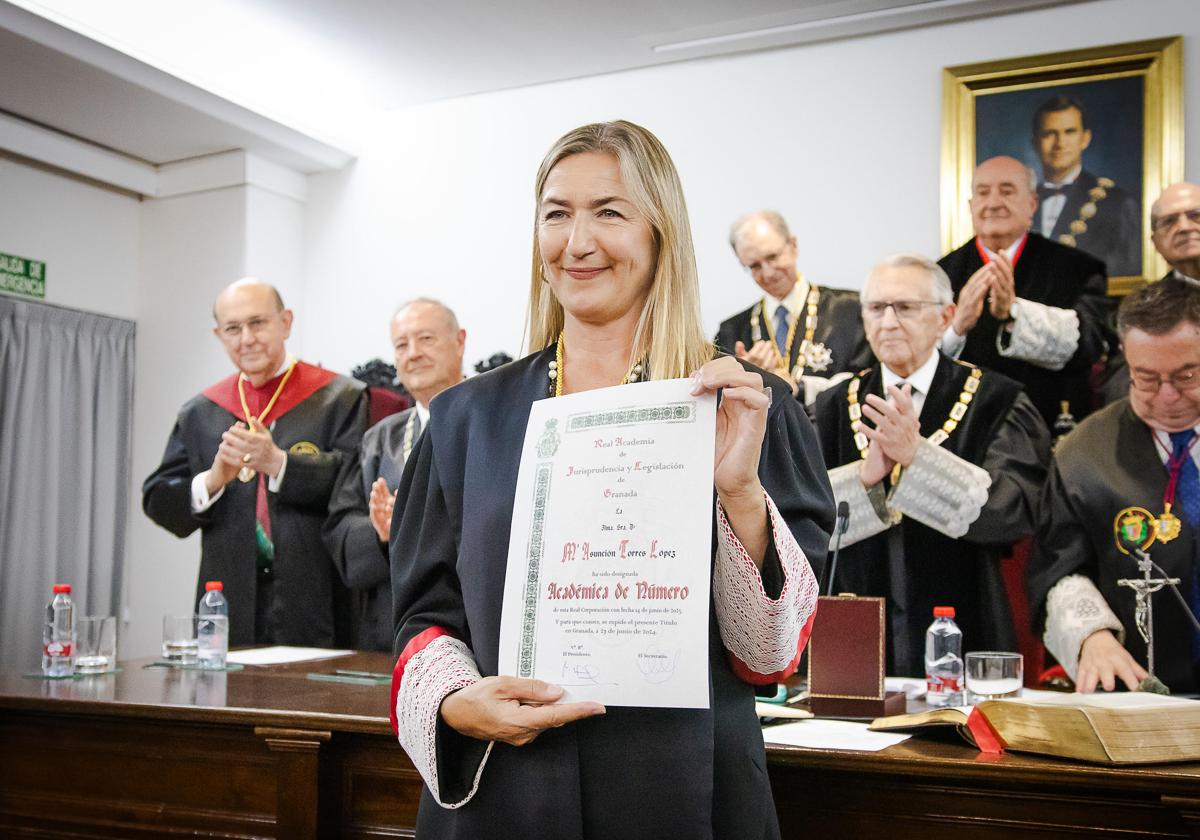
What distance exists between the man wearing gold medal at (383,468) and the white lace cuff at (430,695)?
279 cm

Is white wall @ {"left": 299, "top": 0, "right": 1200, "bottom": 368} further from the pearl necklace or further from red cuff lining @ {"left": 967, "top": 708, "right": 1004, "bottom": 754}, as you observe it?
the pearl necklace

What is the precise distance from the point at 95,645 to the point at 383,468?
1.52 meters

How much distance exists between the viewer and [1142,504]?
128 inches

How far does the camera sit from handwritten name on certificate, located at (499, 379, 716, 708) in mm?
1376

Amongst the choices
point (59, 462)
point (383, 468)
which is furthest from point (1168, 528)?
point (59, 462)

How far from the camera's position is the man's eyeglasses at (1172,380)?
10.3 feet

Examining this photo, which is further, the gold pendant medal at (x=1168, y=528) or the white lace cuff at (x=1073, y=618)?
the gold pendant medal at (x=1168, y=528)

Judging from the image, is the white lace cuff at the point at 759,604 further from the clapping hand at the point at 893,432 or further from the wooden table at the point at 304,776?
the clapping hand at the point at 893,432

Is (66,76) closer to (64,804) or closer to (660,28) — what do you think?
(660,28)

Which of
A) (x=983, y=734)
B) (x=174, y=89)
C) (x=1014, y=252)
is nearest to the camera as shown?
(x=983, y=734)

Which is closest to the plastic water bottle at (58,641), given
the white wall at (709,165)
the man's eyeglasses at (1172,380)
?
the man's eyeglasses at (1172,380)

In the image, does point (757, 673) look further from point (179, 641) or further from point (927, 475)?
point (179, 641)

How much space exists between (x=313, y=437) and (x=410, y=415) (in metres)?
0.57

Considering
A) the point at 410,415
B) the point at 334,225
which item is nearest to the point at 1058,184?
the point at 410,415
